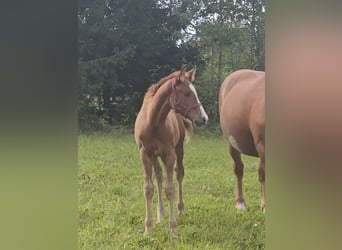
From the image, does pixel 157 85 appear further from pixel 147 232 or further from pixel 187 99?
pixel 147 232

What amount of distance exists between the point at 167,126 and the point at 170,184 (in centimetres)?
21

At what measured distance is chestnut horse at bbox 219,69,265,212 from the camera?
4.82ft

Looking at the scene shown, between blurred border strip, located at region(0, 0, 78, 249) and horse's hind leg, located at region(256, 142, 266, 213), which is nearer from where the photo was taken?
horse's hind leg, located at region(256, 142, 266, 213)

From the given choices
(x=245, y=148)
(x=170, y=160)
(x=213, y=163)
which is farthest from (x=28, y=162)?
(x=245, y=148)

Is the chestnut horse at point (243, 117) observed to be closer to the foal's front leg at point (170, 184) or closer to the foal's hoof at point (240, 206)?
the foal's hoof at point (240, 206)

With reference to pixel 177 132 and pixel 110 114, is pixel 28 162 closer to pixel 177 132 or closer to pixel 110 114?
pixel 110 114

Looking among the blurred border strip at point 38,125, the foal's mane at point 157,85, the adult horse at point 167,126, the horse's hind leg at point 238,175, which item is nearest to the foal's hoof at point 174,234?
the adult horse at point 167,126

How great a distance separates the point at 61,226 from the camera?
5.31 feet

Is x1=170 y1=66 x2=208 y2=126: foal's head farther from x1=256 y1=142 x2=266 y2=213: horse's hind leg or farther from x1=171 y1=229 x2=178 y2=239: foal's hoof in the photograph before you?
x1=171 y1=229 x2=178 y2=239: foal's hoof

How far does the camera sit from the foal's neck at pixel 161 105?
1.57 meters

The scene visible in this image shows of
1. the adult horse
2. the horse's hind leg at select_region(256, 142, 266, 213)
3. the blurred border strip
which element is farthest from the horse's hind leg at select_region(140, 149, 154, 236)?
the horse's hind leg at select_region(256, 142, 266, 213)

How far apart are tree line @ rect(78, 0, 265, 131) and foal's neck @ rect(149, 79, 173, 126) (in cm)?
4

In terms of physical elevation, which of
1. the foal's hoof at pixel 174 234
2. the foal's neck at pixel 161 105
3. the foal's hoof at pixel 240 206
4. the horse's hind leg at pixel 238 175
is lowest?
the foal's hoof at pixel 174 234

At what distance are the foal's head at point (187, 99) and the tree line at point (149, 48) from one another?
2 centimetres
